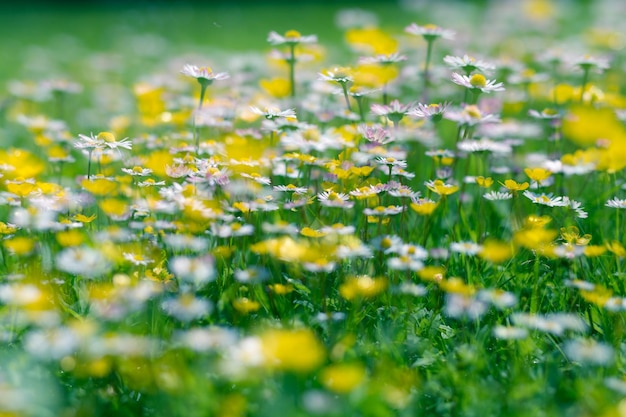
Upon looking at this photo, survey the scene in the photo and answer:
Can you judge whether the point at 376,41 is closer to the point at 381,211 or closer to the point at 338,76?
the point at 338,76

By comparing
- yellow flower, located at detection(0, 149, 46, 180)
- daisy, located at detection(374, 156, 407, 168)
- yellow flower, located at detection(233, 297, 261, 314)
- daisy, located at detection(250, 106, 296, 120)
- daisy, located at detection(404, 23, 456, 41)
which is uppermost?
daisy, located at detection(404, 23, 456, 41)

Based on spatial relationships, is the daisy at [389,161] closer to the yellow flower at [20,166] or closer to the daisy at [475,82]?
the daisy at [475,82]

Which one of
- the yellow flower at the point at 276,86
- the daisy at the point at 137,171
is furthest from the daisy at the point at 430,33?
the daisy at the point at 137,171

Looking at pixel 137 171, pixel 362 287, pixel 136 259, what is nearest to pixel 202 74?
pixel 137 171

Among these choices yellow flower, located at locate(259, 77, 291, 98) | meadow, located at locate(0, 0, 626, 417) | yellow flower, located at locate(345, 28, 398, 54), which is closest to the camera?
meadow, located at locate(0, 0, 626, 417)

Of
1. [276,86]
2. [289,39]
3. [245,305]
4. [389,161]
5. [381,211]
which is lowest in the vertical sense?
[245,305]

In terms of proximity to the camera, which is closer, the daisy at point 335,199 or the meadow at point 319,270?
the meadow at point 319,270

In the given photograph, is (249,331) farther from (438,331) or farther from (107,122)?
(107,122)

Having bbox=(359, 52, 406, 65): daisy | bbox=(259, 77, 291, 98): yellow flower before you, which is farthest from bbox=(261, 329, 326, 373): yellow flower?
bbox=(259, 77, 291, 98): yellow flower

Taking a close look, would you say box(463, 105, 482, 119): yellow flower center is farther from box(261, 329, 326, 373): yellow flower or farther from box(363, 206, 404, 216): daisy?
box(261, 329, 326, 373): yellow flower
